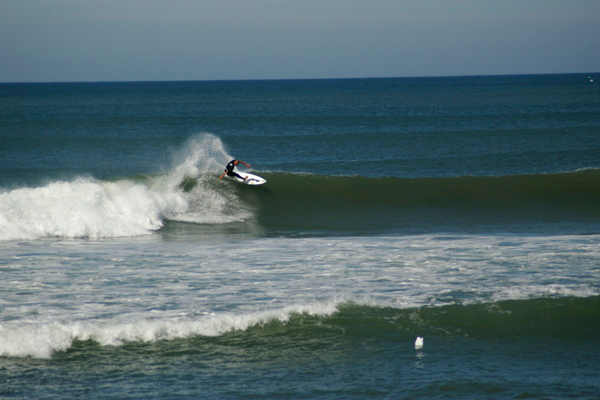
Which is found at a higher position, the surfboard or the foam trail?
the surfboard

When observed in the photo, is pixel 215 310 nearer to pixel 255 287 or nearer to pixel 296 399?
pixel 255 287

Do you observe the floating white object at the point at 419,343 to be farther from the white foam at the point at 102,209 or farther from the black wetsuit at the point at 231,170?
the black wetsuit at the point at 231,170

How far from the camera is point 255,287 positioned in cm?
1050

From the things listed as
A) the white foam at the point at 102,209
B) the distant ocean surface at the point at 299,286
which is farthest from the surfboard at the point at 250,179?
the white foam at the point at 102,209

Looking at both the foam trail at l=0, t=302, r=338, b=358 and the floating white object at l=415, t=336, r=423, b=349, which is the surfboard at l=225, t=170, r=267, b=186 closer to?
the foam trail at l=0, t=302, r=338, b=358

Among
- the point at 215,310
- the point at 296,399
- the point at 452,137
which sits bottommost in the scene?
the point at 296,399

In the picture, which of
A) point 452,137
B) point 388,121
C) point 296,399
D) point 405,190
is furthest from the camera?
point 388,121

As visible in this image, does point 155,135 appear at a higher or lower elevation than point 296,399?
higher

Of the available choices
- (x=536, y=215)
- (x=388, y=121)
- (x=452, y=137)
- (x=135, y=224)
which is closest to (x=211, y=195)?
(x=135, y=224)

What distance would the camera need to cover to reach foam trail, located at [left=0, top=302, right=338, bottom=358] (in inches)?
319

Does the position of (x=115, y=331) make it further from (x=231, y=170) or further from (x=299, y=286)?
(x=231, y=170)

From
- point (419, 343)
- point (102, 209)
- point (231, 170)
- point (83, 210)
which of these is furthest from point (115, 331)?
→ point (231, 170)

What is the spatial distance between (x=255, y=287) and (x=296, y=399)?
3.87 meters

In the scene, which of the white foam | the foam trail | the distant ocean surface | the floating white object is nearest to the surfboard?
the distant ocean surface
